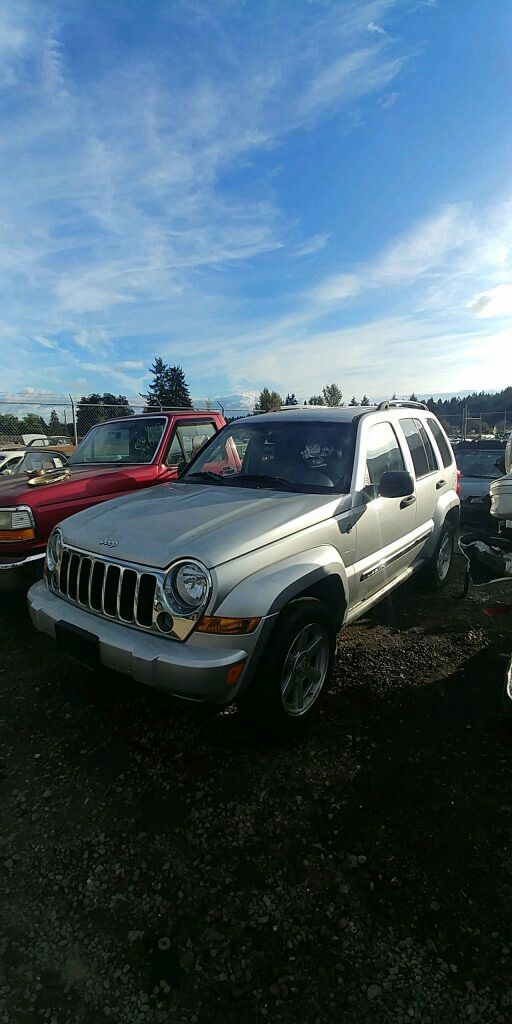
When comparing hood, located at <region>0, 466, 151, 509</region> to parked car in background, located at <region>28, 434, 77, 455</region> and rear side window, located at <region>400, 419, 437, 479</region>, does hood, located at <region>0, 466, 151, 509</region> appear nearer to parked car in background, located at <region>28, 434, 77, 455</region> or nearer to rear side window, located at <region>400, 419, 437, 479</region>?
rear side window, located at <region>400, 419, 437, 479</region>

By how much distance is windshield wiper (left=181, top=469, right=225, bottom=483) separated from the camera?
3.84 metres

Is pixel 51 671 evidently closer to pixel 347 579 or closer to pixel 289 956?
pixel 347 579

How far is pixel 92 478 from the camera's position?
196 inches

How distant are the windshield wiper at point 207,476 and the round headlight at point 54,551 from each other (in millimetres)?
1222

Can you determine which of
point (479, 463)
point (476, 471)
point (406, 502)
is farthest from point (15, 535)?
point (479, 463)

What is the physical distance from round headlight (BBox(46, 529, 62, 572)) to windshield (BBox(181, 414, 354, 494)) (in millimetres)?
1203

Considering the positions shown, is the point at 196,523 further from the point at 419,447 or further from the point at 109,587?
the point at 419,447

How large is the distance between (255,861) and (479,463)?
932 centimetres

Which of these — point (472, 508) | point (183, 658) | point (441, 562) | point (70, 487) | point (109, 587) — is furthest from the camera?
point (472, 508)

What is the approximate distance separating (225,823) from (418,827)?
881 millimetres

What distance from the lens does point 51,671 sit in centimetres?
366

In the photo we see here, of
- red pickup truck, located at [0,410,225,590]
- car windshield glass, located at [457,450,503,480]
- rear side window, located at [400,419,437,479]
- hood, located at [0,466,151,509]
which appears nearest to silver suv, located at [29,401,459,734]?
rear side window, located at [400,419,437,479]

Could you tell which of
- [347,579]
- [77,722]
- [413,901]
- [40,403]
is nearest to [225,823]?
[413,901]

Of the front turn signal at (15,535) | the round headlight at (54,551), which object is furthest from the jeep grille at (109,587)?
the front turn signal at (15,535)
